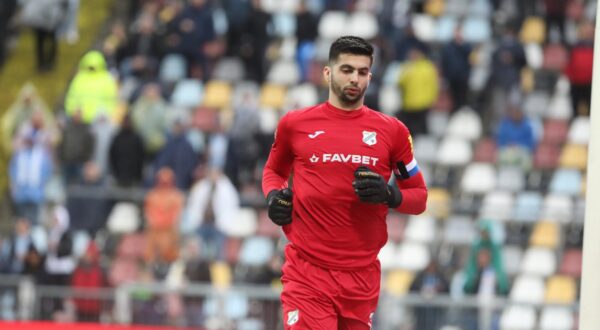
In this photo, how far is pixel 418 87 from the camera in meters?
21.7

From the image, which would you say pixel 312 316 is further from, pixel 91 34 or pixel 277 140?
pixel 91 34

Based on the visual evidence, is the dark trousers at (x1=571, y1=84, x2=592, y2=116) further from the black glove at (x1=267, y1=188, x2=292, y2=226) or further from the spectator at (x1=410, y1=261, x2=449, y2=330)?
the black glove at (x1=267, y1=188, x2=292, y2=226)

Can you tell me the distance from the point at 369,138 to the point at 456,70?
1364 centimetres

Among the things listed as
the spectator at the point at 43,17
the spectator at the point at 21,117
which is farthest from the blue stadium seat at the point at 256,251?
the spectator at the point at 43,17

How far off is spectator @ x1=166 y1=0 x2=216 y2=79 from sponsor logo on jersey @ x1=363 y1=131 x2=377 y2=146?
47.7ft

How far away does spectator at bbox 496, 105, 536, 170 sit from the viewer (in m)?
20.7

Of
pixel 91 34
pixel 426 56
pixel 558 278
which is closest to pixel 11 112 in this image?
pixel 91 34

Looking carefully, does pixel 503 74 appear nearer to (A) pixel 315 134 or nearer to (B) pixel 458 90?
(B) pixel 458 90

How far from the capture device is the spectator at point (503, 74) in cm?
2208

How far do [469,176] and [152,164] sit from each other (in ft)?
14.1

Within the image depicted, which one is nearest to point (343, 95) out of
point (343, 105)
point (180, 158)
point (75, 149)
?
point (343, 105)

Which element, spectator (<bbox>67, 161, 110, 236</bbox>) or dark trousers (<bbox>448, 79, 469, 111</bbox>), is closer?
spectator (<bbox>67, 161, 110, 236</bbox>)

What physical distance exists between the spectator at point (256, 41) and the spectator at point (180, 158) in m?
2.97

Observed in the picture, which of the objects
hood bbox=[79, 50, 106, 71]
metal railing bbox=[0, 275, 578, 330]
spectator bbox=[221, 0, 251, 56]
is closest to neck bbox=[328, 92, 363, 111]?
metal railing bbox=[0, 275, 578, 330]
